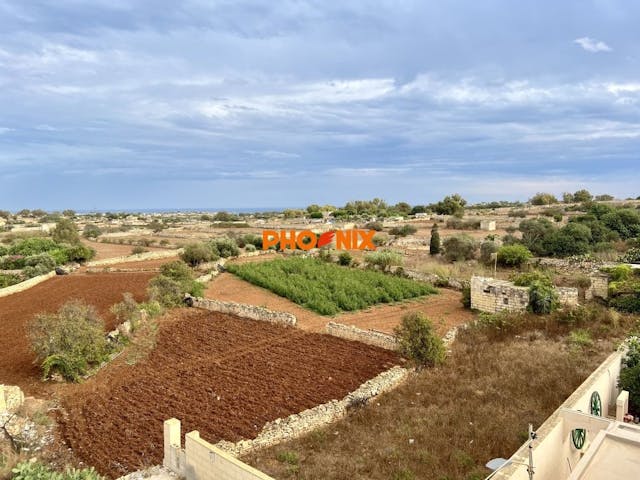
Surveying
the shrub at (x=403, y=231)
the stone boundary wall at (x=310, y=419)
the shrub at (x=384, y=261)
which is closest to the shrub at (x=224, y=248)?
the shrub at (x=384, y=261)

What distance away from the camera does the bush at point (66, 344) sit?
399 inches

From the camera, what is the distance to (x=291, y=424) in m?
7.92

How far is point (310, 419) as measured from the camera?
8102 mm

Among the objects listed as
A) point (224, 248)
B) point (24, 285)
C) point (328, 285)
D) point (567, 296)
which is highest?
point (224, 248)

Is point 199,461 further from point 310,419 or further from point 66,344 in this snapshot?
point 66,344

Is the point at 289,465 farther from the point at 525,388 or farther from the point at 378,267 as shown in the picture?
the point at 378,267

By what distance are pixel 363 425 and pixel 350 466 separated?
→ 147 cm

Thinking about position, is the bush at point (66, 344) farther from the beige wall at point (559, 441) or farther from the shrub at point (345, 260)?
the shrub at point (345, 260)

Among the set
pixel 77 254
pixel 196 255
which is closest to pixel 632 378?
pixel 196 255

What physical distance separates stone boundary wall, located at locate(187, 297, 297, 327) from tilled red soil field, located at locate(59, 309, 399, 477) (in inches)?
29.8

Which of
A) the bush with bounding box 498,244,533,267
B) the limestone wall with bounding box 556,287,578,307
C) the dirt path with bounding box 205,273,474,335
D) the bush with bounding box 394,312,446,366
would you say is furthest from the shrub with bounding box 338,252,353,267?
the bush with bounding box 394,312,446,366

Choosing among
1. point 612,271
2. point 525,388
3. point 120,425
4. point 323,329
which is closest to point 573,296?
point 612,271

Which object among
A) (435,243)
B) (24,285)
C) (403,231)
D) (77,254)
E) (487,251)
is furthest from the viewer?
(403,231)

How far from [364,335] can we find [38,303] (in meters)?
14.1
